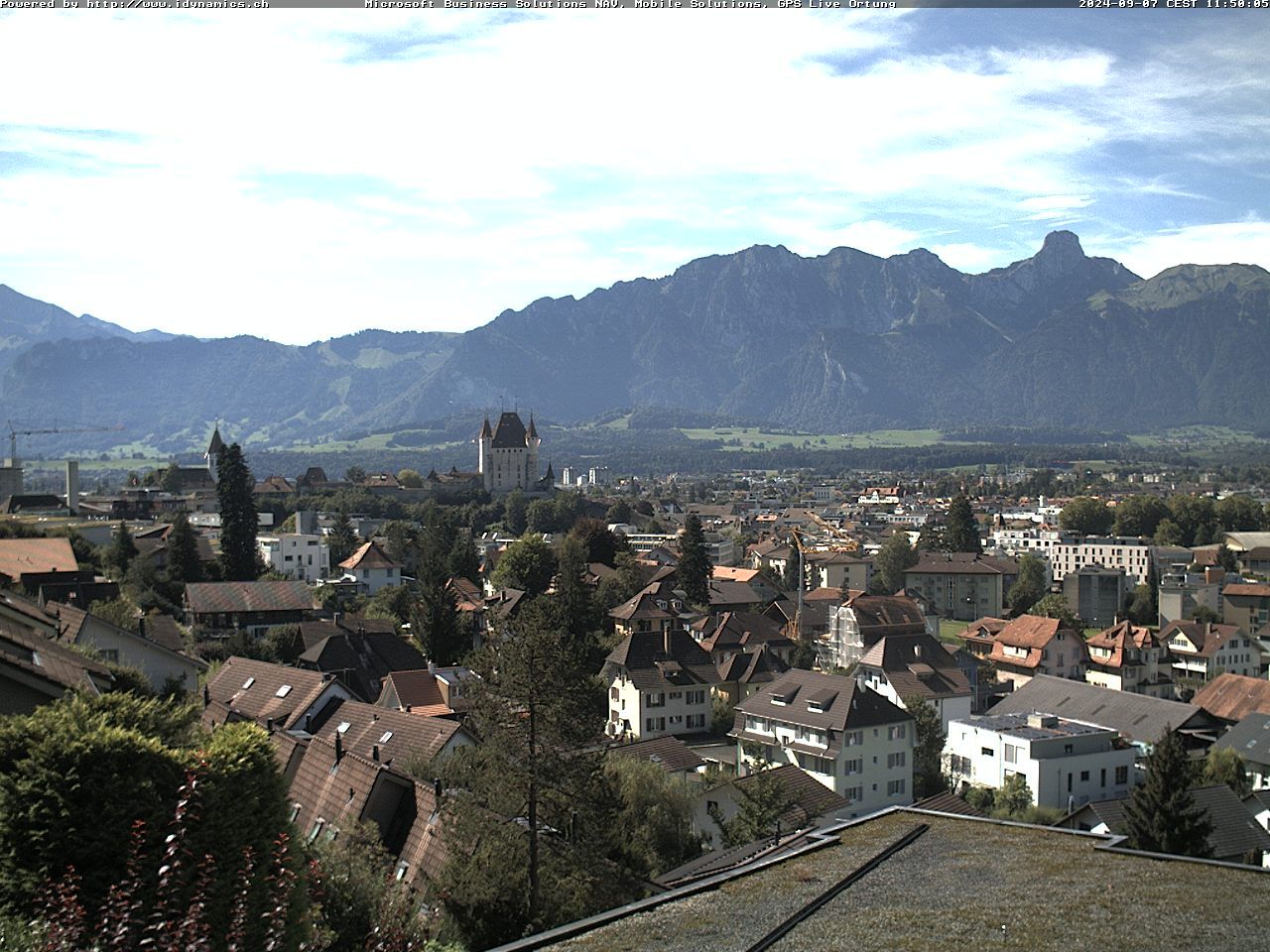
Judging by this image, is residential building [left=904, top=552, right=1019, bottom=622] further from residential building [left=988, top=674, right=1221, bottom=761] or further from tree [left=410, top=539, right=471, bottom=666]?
tree [left=410, top=539, right=471, bottom=666]

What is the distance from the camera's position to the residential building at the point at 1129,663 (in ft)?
143

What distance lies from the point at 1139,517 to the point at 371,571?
194 ft

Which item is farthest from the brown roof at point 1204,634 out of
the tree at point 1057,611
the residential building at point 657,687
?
the residential building at point 657,687

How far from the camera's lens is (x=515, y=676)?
527 inches

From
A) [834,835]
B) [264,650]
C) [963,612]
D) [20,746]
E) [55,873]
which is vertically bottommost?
[963,612]

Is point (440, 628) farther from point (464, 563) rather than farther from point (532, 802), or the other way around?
point (532, 802)

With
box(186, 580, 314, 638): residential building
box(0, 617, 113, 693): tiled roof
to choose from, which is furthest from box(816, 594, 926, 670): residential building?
box(0, 617, 113, 693): tiled roof

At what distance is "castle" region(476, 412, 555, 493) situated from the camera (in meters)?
100

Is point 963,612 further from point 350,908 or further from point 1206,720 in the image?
point 350,908

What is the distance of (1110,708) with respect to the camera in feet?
112

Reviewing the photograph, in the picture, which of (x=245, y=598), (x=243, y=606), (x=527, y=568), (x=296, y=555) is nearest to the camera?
(x=243, y=606)

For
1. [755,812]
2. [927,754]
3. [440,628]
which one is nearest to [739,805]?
[755,812]

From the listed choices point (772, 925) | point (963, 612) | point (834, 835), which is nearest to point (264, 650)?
point (834, 835)

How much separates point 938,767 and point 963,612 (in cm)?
3726
